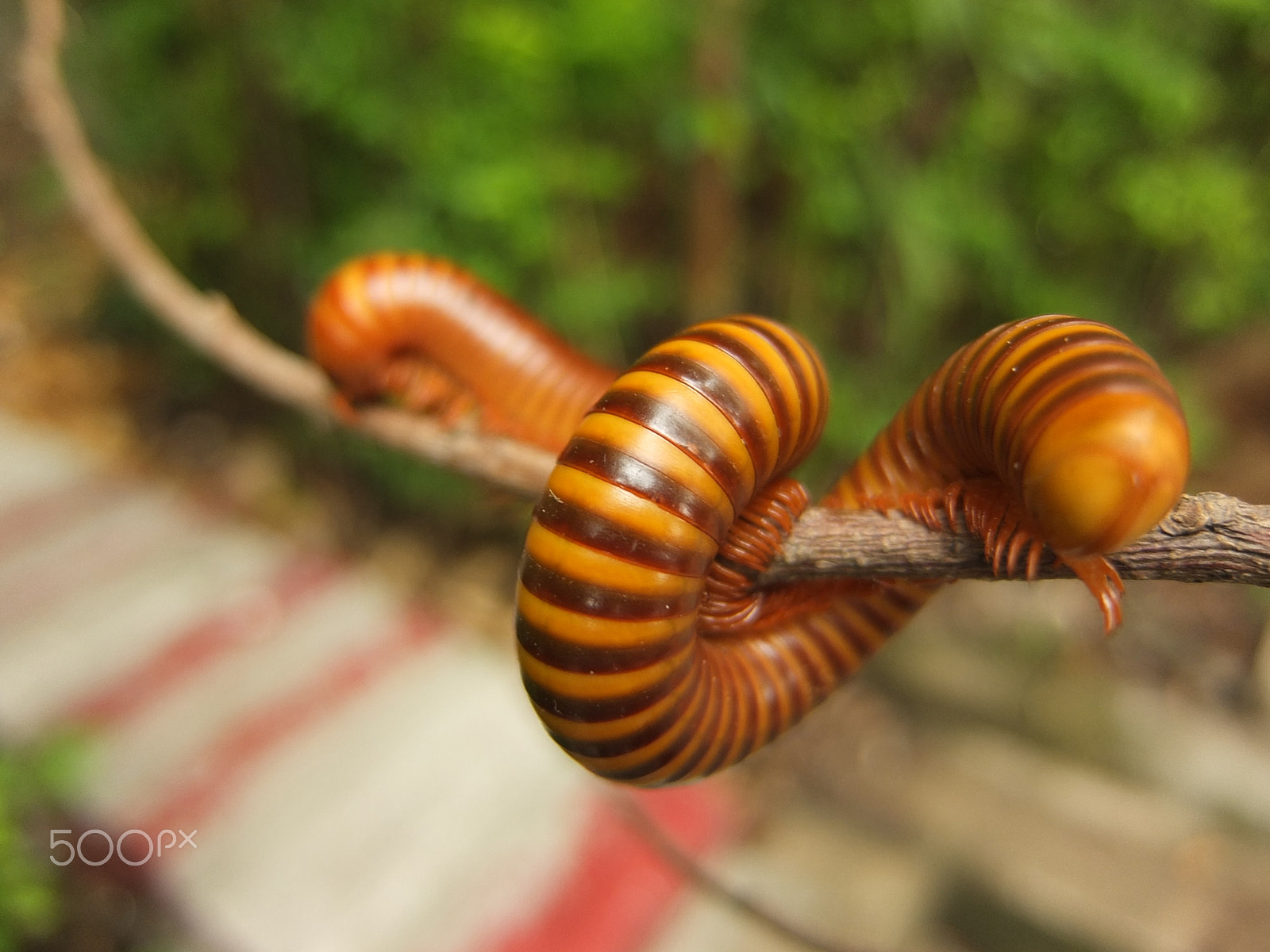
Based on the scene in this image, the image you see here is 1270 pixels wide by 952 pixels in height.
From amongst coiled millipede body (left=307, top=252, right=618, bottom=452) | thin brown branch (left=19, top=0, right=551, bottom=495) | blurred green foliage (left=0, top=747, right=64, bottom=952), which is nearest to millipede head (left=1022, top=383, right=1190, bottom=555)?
coiled millipede body (left=307, top=252, right=618, bottom=452)

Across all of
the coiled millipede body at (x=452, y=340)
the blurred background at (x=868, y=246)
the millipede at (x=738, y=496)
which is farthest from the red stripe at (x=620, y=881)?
the millipede at (x=738, y=496)

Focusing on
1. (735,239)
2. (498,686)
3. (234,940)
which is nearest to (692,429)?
(234,940)

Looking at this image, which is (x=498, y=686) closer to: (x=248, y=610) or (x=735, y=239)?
(x=248, y=610)

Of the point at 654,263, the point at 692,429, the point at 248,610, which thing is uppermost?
the point at 692,429

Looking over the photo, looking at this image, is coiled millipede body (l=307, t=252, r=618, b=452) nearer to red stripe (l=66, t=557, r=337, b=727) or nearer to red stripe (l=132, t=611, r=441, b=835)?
red stripe (l=132, t=611, r=441, b=835)

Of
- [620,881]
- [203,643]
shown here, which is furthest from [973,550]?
[203,643]

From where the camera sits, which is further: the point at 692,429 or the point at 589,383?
the point at 589,383

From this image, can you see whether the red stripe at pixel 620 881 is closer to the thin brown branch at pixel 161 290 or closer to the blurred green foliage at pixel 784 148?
the blurred green foliage at pixel 784 148

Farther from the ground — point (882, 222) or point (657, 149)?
point (882, 222)
